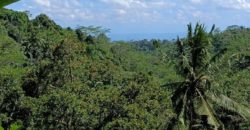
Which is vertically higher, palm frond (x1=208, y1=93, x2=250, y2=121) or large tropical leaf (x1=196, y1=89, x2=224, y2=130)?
palm frond (x1=208, y1=93, x2=250, y2=121)

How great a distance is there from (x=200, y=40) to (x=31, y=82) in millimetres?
23931

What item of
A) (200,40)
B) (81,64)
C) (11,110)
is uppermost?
(200,40)

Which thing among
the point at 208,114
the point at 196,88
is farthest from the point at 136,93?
the point at 208,114

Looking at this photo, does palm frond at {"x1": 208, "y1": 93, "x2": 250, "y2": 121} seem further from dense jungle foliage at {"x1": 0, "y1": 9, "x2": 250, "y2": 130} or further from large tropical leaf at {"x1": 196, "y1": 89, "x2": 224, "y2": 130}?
large tropical leaf at {"x1": 196, "y1": 89, "x2": 224, "y2": 130}

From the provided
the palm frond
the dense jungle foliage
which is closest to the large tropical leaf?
the dense jungle foliage

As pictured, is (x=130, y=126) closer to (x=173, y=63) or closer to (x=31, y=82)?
(x=173, y=63)

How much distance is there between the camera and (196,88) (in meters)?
19.0

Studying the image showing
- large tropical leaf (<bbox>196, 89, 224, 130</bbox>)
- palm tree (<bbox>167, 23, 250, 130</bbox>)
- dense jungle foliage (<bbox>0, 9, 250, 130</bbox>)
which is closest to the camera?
large tropical leaf (<bbox>196, 89, 224, 130</bbox>)

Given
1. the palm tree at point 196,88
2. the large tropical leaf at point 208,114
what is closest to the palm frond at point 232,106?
the palm tree at point 196,88

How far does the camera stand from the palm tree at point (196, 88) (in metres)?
18.0

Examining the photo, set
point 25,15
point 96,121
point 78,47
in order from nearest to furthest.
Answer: point 96,121, point 78,47, point 25,15

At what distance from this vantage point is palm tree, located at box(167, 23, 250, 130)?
18.0m

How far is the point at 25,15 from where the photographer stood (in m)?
94.4

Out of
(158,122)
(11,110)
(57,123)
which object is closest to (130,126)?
(158,122)
